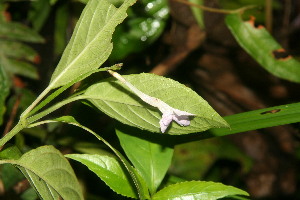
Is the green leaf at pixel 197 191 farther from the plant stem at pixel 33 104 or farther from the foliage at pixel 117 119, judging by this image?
the plant stem at pixel 33 104

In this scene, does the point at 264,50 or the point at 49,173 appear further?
the point at 264,50

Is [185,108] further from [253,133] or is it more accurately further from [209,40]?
[253,133]

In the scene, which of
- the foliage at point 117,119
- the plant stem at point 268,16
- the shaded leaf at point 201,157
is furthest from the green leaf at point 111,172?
the plant stem at point 268,16

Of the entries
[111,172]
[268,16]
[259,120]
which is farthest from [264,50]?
[111,172]

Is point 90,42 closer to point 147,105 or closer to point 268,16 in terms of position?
point 147,105

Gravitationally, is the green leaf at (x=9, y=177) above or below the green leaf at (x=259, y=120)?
below

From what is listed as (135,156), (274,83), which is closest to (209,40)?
(274,83)
